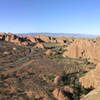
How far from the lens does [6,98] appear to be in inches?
866

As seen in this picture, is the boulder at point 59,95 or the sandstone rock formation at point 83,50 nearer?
the boulder at point 59,95

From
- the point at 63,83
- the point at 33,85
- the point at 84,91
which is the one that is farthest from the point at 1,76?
the point at 84,91

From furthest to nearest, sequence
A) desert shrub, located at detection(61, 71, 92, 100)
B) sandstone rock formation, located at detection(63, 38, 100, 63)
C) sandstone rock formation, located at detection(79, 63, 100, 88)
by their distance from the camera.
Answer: sandstone rock formation, located at detection(63, 38, 100, 63) < sandstone rock formation, located at detection(79, 63, 100, 88) < desert shrub, located at detection(61, 71, 92, 100)

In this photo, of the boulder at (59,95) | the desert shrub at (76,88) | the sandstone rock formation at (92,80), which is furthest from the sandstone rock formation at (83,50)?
the boulder at (59,95)

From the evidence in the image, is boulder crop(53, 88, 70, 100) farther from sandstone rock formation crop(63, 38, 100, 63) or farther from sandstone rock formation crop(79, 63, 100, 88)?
sandstone rock formation crop(63, 38, 100, 63)

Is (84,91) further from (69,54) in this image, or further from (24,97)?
(69,54)

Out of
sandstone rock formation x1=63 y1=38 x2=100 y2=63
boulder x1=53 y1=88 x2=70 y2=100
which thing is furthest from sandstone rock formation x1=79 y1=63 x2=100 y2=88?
sandstone rock formation x1=63 y1=38 x2=100 y2=63

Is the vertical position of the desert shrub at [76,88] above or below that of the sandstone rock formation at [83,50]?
below

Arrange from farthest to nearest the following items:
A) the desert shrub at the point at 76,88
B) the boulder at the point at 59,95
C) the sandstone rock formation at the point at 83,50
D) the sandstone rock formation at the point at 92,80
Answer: the sandstone rock formation at the point at 83,50, the sandstone rock formation at the point at 92,80, the desert shrub at the point at 76,88, the boulder at the point at 59,95

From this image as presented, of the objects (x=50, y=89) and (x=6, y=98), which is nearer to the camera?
(x=6, y=98)

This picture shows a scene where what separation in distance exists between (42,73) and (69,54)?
1001 inches

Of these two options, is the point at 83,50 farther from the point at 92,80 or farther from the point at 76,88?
the point at 76,88

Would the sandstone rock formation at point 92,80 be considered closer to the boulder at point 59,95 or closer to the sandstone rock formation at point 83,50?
the boulder at point 59,95

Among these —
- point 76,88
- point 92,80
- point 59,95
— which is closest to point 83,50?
point 92,80
